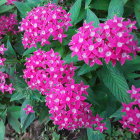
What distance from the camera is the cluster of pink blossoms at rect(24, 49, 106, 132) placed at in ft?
6.12

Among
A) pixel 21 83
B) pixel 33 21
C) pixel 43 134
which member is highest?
pixel 33 21

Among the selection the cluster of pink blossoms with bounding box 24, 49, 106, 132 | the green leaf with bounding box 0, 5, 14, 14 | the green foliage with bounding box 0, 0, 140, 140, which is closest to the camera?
the cluster of pink blossoms with bounding box 24, 49, 106, 132

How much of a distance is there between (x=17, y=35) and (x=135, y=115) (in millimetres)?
2169

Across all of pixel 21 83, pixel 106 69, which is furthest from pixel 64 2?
pixel 106 69

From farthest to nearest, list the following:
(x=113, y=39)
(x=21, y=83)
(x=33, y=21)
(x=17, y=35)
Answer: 1. (x=17, y=35)
2. (x=21, y=83)
3. (x=33, y=21)
4. (x=113, y=39)

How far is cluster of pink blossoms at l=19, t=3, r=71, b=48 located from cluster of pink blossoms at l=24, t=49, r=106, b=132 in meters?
0.16

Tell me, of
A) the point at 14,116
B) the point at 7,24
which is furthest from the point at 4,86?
the point at 7,24

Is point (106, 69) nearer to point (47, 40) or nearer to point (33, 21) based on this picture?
point (47, 40)

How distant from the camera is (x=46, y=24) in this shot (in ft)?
6.81

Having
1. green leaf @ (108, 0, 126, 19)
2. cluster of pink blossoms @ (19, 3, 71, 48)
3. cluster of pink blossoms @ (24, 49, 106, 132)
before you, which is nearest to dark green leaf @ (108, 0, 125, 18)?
green leaf @ (108, 0, 126, 19)

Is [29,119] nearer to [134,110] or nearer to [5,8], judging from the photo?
[134,110]

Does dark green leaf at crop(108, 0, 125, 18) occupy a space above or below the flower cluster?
above

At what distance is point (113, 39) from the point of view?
1.57 m

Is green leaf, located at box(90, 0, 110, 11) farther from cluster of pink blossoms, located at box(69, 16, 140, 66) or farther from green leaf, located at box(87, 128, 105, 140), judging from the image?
green leaf, located at box(87, 128, 105, 140)
